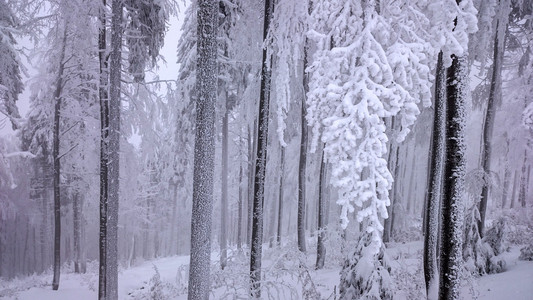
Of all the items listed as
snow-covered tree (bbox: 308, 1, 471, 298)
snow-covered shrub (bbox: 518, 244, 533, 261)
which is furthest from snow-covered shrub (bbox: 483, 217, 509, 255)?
snow-covered tree (bbox: 308, 1, 471, 298)

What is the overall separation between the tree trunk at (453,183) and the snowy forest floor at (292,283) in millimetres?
1843

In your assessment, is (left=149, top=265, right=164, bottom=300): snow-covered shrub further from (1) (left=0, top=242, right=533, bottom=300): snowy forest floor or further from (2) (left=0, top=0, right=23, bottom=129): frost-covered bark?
(2) (left=0, top=0, right=23, bottom=129): frost-covered bark

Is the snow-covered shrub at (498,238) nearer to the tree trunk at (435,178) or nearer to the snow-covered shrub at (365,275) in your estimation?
the tree trunk at (435,178)

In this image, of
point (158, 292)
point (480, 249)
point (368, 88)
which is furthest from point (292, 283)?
point (368, 88)

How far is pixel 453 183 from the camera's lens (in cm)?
499

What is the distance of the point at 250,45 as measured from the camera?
31.1 feet

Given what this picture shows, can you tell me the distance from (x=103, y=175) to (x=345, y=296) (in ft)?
22.8

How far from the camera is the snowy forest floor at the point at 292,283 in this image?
23.1 feet

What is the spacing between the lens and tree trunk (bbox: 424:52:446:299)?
274 inches

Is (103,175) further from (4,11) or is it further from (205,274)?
(4,11)

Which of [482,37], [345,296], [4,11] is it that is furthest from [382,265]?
[4,11]

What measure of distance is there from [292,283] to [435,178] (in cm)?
633

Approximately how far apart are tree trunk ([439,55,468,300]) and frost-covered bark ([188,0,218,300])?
4033 mm

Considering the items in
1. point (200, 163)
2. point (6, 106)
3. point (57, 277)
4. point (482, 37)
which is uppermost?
point (482, 37)
